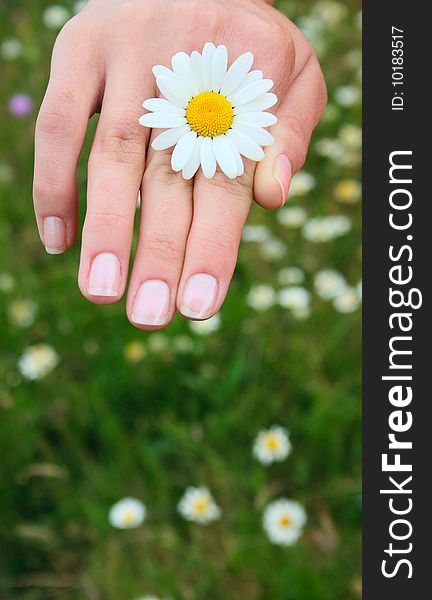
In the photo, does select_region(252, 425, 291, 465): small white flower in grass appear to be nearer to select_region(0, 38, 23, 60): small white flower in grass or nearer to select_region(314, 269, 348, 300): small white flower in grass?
select_region(314, 269, 348, 300): small white flower in grass

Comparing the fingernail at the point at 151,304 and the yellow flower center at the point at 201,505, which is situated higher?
the fingernail at the point at 151,304

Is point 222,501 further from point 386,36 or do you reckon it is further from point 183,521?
point 386,36

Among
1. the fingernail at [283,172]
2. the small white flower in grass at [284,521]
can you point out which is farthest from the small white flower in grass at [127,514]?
the fingernail at [283,172]

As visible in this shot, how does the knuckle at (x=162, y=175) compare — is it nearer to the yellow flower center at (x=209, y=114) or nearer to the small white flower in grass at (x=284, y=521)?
the yellow flower center at (x=209, y=114)

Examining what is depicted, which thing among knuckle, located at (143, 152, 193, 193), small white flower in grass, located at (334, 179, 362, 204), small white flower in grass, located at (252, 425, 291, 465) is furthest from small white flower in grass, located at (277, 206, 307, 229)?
knuckle, located at (143, 152, 193, 193)

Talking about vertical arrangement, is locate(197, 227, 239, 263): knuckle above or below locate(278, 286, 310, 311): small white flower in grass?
below

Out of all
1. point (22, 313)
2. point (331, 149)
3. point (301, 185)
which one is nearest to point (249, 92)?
point (22, 313)

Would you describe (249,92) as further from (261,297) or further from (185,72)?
(261,297)
